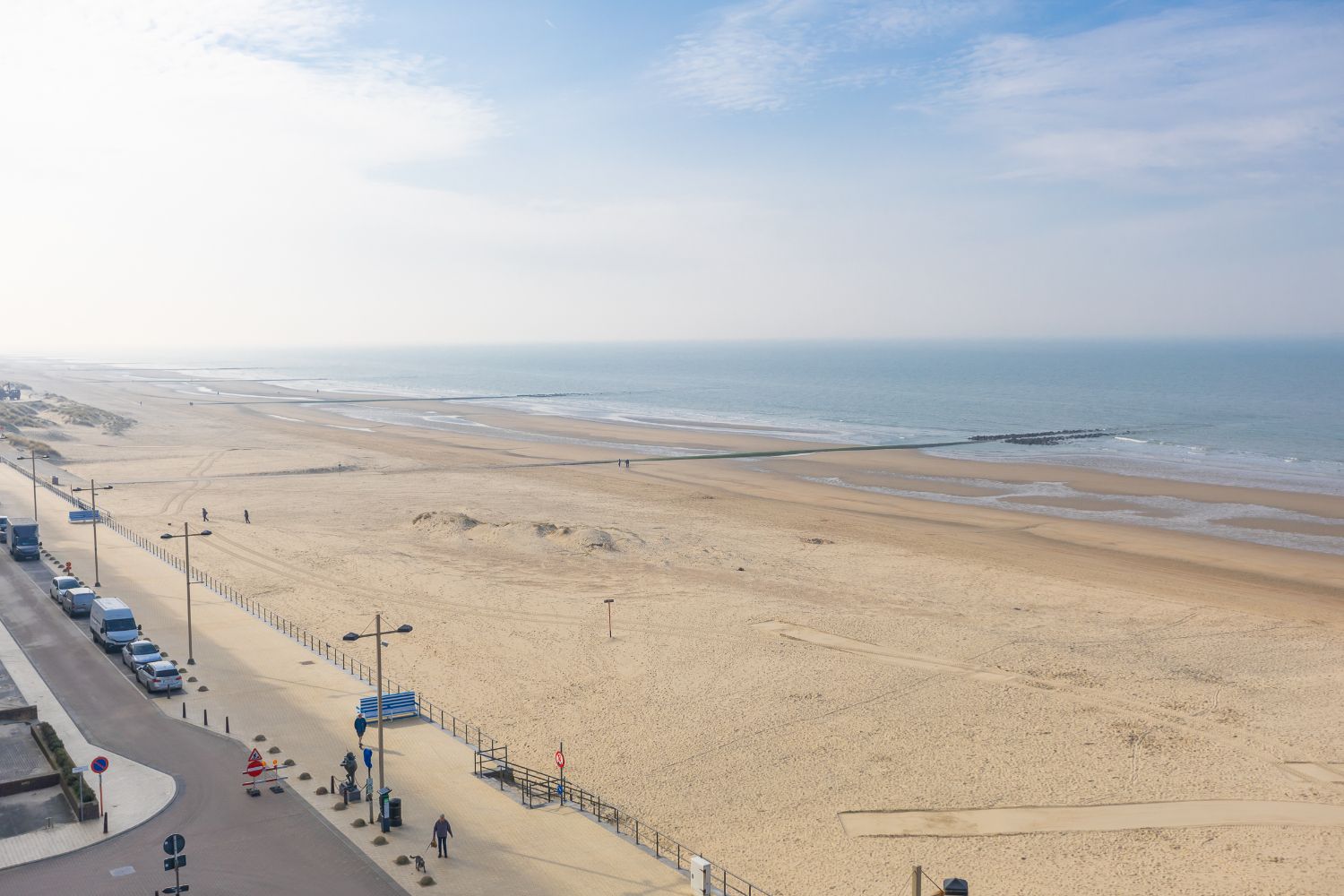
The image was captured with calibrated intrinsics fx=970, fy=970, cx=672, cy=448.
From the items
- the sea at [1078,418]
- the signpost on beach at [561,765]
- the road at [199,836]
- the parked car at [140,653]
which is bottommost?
the signpost on beach at [561,765]

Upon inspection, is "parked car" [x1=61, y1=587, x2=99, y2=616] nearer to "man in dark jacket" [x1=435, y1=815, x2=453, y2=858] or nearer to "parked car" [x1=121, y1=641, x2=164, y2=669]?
"parked car" [x1=121, y1=641, x2=164, y2=669]

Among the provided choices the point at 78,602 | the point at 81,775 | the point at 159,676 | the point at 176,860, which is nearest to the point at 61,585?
the point at 78,602

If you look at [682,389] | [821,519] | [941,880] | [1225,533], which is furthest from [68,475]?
[682,389]

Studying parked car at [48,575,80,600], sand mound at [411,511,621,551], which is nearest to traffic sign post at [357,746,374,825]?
parked car at [48,575,80,600]

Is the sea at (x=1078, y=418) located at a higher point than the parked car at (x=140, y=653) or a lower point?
higher

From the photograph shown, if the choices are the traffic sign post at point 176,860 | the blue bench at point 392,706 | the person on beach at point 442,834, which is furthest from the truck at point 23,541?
the person on beach at point 442,834

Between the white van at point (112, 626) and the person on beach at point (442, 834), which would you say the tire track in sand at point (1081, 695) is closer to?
the person on beach at point (442, 834)

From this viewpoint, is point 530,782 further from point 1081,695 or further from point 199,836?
point 1081,695

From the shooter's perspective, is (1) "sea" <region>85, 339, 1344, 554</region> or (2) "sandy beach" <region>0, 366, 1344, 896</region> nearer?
(2) "sandy beach" <region>0, 366, 1344, 896</region>
